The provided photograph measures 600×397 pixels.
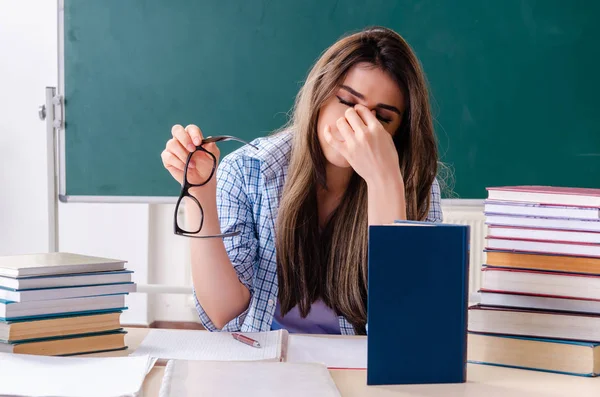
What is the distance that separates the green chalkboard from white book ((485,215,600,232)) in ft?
4.24

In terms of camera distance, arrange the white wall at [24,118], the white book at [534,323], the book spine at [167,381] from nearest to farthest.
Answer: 1. the book spine at [167,381]
2. the white book at [534,323]
3. the white wall at [24,118]

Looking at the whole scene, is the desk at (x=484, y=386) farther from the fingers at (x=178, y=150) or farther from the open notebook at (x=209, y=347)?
the fingers at (x=178, y=150)

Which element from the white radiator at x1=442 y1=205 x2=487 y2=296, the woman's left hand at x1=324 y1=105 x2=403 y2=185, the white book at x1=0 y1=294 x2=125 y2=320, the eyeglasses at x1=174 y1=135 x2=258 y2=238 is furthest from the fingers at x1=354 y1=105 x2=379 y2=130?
the white radiator at x1=442 y1=205 x2=487 y2=296

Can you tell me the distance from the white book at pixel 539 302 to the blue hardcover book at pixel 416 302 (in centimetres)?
14

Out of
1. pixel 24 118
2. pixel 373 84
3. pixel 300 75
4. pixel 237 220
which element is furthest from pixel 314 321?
pixel 24 118

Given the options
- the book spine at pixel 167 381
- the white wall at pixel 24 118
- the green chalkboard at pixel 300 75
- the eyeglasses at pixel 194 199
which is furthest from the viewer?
the white wall at pixel 24 118

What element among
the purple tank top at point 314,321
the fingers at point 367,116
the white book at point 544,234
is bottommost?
the purple tank top at point 314,321

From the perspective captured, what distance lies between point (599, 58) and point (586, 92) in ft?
0.38

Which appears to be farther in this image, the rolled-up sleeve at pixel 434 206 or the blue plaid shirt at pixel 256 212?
the rolled-up sleeve at pixel 434 206

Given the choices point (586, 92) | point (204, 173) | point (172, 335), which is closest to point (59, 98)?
point (204, 173)

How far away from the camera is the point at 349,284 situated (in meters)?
1.52

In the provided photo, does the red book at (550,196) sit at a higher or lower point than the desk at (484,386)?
higher

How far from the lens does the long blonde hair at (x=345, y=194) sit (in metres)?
1.50

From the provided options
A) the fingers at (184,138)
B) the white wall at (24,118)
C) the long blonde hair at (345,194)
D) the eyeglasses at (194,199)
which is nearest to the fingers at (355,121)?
the long blonde hair at (345,194)
